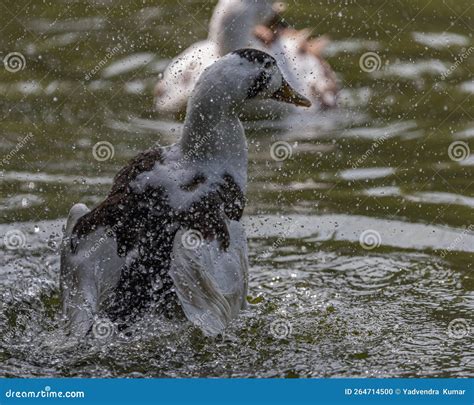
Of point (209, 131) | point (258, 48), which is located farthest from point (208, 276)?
point (258, 48)

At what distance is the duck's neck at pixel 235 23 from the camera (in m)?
10.4

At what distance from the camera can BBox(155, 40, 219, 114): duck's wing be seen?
1004 centimetres

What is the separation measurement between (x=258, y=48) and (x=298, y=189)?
1.82m

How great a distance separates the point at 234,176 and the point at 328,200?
5.70 ft

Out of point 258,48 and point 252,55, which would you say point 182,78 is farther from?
point 252,55

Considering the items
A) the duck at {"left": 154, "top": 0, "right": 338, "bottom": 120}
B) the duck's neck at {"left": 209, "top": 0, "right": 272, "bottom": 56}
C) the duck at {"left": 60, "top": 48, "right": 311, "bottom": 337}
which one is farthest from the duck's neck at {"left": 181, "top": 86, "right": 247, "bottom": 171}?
the duck's neck at {"left": 209, "top": 0, "right": 272, "bottom": 56}

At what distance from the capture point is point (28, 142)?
9469 millimetres

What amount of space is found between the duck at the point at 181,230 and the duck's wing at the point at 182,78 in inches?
107

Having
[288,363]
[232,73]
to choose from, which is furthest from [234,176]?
[288,363]

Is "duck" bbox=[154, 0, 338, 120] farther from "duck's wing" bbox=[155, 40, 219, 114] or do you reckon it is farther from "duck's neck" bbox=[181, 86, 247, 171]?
"duck's neck" bbox=[181, 86, 247, 171]

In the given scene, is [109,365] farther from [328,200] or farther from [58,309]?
[328,200]

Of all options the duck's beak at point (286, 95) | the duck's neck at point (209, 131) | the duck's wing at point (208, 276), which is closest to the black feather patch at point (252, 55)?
the duck's neck at point (209, 131)

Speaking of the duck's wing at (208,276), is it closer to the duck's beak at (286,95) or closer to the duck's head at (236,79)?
the duck's head at (236,79)

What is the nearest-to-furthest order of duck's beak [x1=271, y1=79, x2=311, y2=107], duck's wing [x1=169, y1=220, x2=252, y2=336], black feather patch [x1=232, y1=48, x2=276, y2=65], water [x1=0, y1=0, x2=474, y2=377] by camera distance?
duck's wing [x1=169, y1=220, x2=252, y2=336]
water [x1=0, y1=0, x2=474, y2=377]
black feather patch [x1=232, y1=48, x2=276, y2=65]
duck's beak [x1=271, y1=79, x2=311, y2=107]
